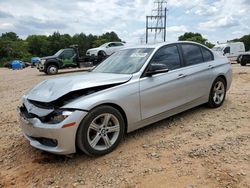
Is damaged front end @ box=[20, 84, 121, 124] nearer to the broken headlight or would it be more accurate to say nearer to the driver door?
the broken headlight

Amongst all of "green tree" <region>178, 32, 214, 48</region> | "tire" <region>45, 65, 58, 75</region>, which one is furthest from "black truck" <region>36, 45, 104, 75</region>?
"green tree" <region>178, 32, 214, 48</region>

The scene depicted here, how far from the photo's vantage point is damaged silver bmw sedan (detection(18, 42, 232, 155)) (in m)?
3.56

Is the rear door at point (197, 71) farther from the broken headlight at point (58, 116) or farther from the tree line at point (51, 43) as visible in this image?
the tree line at point (51, 43)

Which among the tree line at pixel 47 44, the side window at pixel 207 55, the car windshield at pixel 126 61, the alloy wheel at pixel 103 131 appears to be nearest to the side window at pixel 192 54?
the side window at pixel 207 55

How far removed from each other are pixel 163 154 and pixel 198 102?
195 centimetres

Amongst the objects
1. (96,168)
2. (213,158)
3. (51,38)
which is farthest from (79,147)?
(51,38)

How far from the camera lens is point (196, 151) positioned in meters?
3.83

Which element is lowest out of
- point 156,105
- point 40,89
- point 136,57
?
point 156,105

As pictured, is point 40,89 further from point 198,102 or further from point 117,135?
point 198,102

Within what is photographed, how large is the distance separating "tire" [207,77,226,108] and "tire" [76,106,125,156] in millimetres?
2568

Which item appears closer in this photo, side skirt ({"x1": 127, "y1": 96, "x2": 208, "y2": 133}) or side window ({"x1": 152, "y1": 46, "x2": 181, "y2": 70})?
side skirt ({"x1": 127, "y1": 96, "x2": 208, "y2": 133})

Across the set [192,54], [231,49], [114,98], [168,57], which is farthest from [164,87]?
[231,49]

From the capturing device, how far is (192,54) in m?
5.47

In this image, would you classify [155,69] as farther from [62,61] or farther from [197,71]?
[62,61]
